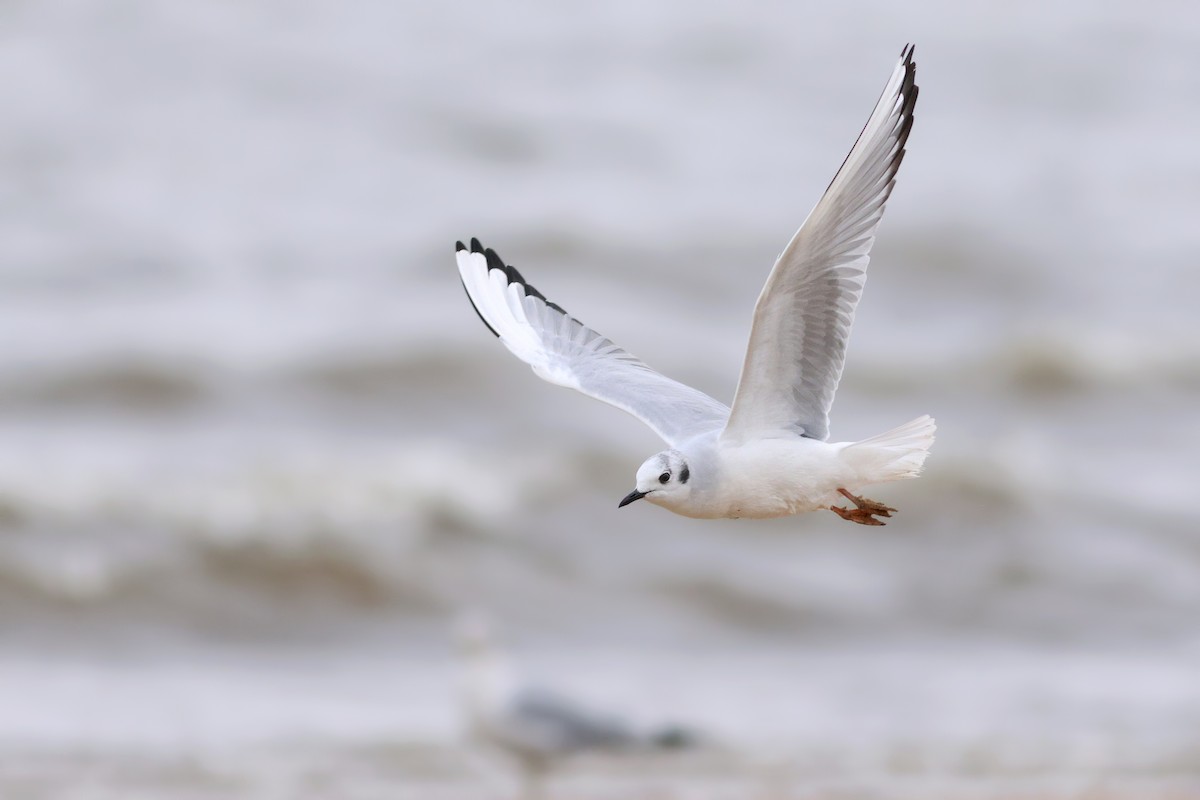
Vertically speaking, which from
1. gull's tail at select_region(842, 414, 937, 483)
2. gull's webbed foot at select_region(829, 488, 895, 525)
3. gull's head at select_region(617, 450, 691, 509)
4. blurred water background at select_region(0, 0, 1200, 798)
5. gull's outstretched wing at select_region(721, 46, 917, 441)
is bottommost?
gull's head at select_region(617, 450, 691, 509)

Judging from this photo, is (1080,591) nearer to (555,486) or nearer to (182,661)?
(555,486)

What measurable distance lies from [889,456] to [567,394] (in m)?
9.16

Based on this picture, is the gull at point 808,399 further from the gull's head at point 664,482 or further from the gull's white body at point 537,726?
the gull's white body at point 537,726

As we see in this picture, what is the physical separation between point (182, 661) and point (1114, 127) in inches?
528

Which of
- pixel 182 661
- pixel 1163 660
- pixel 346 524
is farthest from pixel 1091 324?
pixel 182 661

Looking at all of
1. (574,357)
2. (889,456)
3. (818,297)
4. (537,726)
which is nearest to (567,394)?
(537,726)

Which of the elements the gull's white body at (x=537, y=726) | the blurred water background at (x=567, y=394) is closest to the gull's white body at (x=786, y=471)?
the gull's white body at (x=537, y=726)

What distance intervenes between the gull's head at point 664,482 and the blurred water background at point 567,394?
3.67 m

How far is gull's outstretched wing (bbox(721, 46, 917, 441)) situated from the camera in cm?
365

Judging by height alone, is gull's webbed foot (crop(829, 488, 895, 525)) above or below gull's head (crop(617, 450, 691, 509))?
above

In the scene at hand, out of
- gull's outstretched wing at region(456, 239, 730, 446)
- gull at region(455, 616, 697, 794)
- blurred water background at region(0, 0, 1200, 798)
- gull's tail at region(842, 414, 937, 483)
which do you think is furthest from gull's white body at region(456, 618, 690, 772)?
gull's tail at region(842, 414, 937, 483)

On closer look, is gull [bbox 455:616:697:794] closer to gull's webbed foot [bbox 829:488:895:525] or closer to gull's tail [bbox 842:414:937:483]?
gull's webbed foot [bbox 829:488:895:525]

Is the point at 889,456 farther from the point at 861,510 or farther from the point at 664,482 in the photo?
the point at 664,482

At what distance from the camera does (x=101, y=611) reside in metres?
9.83
